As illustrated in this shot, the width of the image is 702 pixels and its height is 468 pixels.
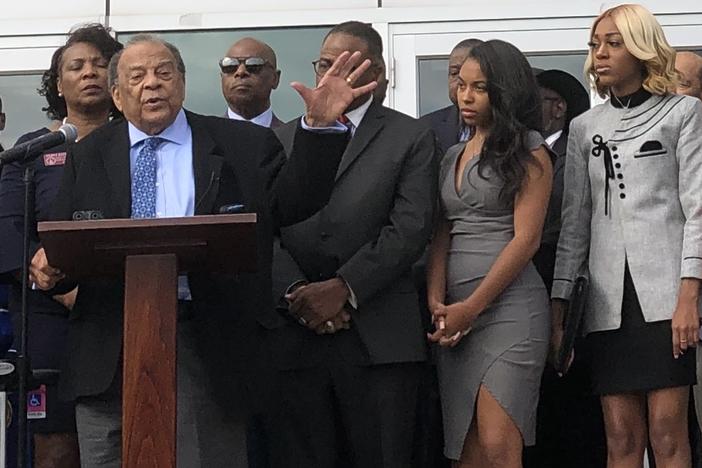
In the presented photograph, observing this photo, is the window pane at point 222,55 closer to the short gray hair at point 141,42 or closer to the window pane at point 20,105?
the window pane at point 20,105

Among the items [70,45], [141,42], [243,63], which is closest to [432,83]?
[243,63]

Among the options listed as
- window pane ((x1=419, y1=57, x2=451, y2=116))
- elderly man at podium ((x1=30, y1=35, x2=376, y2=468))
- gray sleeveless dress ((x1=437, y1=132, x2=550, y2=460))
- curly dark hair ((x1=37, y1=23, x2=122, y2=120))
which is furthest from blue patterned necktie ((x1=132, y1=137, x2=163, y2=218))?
window pane ((x1=419, y1=57, x2=451, y2=116))

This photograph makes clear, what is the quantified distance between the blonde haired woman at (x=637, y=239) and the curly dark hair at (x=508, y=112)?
0.23 meters

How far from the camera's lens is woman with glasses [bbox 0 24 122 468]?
15.5 ft

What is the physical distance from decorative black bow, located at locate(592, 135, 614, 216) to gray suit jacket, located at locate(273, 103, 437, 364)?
1.86 ft

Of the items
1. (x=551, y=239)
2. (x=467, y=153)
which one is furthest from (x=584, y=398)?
(x=467, y=153)

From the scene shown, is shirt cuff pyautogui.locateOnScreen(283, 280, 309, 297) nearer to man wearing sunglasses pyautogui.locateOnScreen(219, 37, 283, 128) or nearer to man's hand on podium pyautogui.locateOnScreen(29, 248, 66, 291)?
man's hand on podium pyautogui.locateOnScreen(29, 248, 66, 291)

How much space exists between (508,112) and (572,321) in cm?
76

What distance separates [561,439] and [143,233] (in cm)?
235

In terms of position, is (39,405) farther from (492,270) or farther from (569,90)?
(569,90)

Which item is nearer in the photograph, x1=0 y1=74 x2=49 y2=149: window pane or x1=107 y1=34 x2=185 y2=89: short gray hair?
x1=107 y1=34 x2=185 y2=89: short gray hair

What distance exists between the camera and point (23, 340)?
3969 mm

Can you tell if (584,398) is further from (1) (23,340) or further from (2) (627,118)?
(1) (23,340)

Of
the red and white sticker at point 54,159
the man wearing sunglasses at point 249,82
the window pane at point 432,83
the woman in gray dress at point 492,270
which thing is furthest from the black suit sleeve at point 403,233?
the window pane at point 432,83
